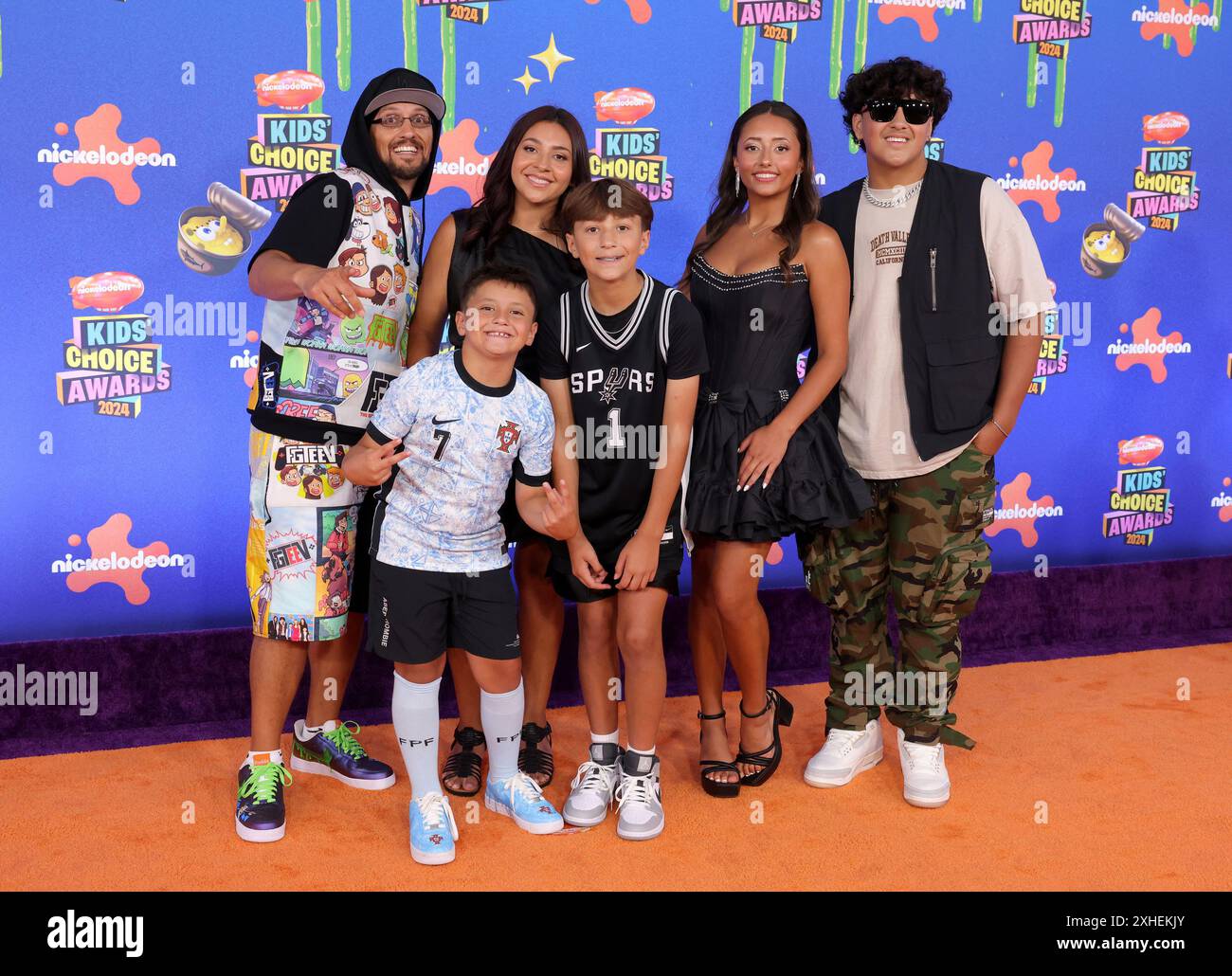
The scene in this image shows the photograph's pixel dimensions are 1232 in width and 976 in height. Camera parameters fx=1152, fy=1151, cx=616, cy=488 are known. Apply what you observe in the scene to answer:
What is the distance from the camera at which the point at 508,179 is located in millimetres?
2619

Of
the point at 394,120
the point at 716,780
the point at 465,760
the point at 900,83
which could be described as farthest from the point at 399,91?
the point at 716,780

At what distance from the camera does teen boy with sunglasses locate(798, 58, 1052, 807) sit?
8.45 feet

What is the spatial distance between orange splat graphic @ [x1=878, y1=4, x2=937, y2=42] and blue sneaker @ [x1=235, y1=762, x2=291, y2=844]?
3024 mm

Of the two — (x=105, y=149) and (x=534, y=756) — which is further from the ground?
(x=105, y=149)

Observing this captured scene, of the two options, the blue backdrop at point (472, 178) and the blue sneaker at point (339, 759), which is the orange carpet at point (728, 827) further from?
the blue backdrop at point (472, 178)

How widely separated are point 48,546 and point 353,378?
1.46 metres

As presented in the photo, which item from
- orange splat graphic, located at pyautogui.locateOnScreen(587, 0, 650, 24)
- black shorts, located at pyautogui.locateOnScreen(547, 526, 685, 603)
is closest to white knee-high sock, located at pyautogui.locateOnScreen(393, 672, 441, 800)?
black shorts, located at pyautogui.locateOnScreen(547, 526, 685, 603)

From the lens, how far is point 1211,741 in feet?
10.0

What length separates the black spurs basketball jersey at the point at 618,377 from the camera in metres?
2.46

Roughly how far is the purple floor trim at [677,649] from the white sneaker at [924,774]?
0.92 meters

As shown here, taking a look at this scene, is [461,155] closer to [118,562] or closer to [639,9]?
[639,9]

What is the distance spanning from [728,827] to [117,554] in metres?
2.02

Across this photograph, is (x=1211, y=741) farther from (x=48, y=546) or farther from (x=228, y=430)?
(x=48, y=546)

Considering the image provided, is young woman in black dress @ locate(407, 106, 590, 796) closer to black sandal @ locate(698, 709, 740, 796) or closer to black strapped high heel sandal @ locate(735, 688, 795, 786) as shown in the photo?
black sandal @ locate(698, 709, 740, 796)
